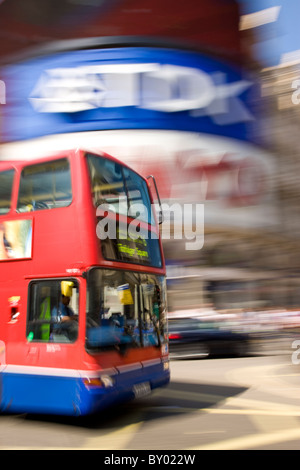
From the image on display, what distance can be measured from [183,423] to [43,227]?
3.14 metres

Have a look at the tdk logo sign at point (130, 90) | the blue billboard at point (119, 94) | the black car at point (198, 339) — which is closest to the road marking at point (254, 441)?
the black car at point (198, 339)

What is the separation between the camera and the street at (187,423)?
559 centimetres

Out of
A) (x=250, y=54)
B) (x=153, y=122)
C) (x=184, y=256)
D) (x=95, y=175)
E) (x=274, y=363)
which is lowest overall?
(x=274, y=363)

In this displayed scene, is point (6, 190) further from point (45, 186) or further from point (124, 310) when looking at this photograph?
point (124, 310)

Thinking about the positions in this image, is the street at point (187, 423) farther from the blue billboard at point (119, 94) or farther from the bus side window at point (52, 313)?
the blue billboard at point (119, 94)

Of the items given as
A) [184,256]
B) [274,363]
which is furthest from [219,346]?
[184,256]

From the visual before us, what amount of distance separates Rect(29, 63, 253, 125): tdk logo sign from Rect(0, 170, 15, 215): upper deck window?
12783 millimetres

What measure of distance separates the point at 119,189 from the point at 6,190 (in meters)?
1.60

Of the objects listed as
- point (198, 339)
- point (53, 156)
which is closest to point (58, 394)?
point (53, 156)

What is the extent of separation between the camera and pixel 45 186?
22.3ft

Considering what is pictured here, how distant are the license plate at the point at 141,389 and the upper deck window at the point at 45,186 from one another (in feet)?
8.63

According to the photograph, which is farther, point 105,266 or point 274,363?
point 274,363
